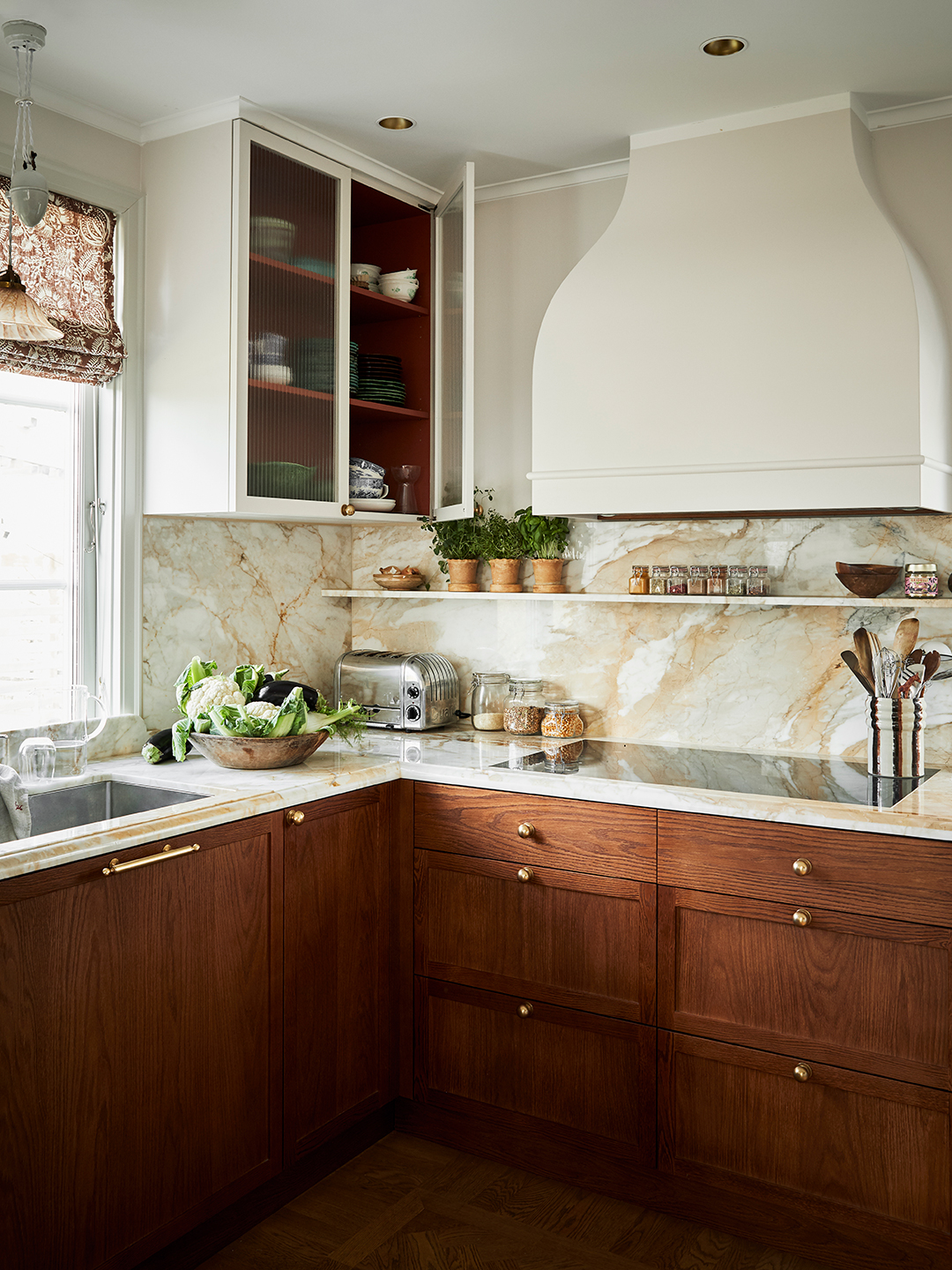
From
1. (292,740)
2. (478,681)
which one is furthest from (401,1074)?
(478,681)

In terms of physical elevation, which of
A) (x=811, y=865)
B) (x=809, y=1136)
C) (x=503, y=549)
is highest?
(x=503, y=549)

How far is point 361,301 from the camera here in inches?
114

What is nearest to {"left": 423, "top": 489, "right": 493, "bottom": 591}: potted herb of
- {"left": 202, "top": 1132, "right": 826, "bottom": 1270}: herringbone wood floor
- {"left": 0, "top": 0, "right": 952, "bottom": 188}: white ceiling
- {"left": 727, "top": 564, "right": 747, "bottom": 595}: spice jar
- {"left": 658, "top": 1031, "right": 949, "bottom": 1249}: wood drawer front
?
{"left": 727, "top": 564, "right": 747, "bottom": 595}: spice jar

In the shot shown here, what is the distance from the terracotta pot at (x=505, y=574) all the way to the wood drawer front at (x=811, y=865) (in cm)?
101

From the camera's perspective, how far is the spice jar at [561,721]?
2838mm

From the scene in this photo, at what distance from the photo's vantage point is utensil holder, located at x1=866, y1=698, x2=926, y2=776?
230 cm

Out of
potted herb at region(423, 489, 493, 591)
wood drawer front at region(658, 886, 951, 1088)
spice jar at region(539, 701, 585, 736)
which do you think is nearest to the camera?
wood drawer front at region(658, 886, 951, 1088)

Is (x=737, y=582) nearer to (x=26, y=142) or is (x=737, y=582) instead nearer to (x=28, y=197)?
(x=28, y=197)

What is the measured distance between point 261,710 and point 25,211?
44.2 inches

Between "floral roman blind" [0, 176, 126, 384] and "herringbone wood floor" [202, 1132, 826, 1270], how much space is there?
1.95 meters

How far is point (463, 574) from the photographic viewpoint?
3.09 m

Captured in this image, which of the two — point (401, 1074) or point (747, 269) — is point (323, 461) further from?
point (401, 1074)

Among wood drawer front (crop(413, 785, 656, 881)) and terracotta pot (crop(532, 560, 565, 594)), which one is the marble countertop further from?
terracotta pot (crop(532, 560, 565, 594))

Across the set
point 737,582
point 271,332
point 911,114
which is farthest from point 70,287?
point 911,114
